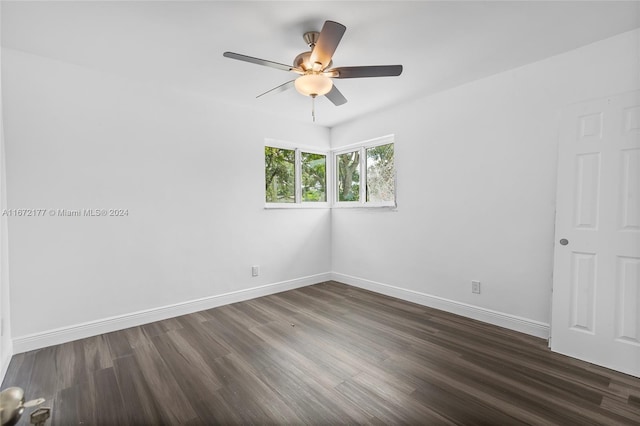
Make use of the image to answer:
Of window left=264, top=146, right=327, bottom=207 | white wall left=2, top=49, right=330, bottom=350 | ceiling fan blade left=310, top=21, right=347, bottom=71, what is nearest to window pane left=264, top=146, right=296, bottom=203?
window left=264, top=146, right=327, bottom=207

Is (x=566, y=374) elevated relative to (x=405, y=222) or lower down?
lower down

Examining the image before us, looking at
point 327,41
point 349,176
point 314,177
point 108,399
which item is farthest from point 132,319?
point 349,176

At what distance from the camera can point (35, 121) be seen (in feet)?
8.07

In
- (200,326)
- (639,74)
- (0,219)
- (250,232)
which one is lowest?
(200,326)

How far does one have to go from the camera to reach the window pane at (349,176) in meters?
4.42

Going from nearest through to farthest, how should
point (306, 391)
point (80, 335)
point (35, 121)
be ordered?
point (306, 391) < point (35, 121) < point (80, 335)

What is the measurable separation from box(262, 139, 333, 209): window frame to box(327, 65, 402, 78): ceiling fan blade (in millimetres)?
1988

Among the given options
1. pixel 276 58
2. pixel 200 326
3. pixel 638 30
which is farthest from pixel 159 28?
pixel 638 30

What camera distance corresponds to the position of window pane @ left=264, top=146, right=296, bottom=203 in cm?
407

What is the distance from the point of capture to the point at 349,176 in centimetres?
454

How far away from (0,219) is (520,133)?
4.27m

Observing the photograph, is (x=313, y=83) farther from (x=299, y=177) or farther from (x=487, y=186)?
(x=299, y=177)

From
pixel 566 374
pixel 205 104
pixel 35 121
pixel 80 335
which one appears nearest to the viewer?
pixel 566 374

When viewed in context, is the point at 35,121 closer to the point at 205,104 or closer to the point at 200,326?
the point at 205,104
